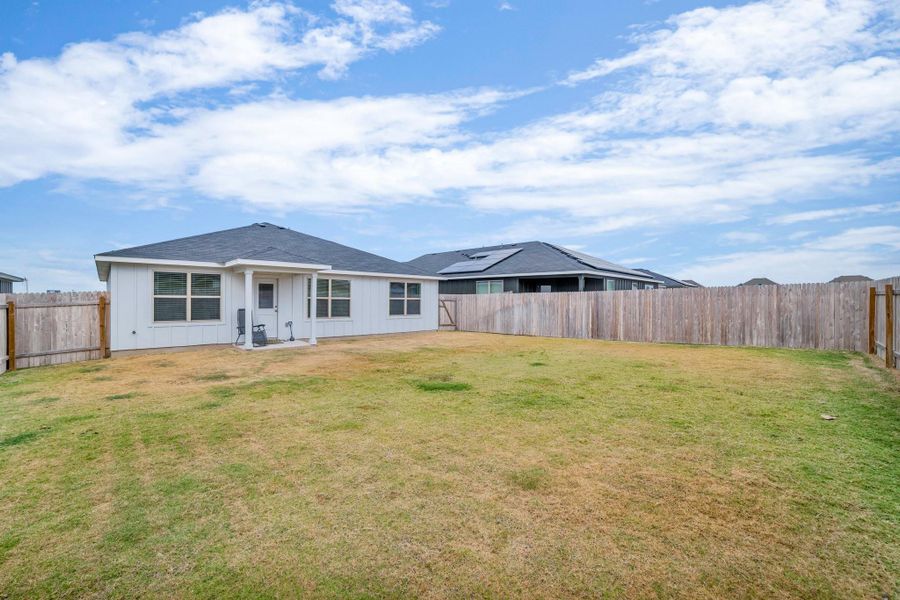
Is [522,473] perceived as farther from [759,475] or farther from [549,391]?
[549,391]

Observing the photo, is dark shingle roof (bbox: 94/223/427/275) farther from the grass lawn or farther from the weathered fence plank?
the grass lawn

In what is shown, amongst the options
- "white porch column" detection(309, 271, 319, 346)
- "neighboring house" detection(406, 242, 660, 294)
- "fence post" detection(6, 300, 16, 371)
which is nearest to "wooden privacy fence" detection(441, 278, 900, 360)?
"neighboring house" detection(406, 242, 660, 294)

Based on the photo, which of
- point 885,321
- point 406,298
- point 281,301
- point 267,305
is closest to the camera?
point 885,321

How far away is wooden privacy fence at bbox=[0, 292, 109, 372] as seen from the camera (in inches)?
377

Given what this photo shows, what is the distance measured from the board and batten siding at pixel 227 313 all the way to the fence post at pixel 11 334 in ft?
6.18

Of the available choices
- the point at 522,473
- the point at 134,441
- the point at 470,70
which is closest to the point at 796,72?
the point at 470,70

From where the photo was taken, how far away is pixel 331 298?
15914 millimetres

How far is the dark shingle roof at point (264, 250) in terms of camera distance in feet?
40.9

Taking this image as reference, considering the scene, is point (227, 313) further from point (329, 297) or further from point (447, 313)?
point (447, 313)

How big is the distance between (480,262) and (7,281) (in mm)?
30730

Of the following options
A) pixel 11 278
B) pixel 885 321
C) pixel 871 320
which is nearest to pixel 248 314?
pixel 885 321

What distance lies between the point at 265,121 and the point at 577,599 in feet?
55.3

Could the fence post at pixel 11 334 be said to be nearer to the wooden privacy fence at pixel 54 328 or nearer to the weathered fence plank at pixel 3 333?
the wooden privacy fence at pixel 54 328

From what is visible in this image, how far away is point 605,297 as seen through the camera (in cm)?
1659
